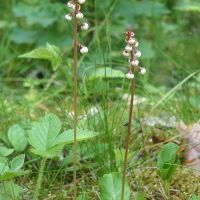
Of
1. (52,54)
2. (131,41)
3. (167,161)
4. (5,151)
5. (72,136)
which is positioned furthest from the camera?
(52,54)

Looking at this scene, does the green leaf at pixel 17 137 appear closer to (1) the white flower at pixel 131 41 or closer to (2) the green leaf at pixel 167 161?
(2) the green leaf at pixel 167 161

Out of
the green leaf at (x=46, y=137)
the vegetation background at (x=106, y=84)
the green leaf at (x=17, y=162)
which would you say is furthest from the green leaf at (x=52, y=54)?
the green leaf at (x=17, y=162)

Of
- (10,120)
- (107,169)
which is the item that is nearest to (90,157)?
(107,169)

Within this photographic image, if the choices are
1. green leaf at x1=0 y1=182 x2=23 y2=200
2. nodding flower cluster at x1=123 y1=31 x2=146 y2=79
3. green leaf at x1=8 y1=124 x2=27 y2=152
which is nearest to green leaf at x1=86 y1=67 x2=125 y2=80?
green leaf at x1=8 y1=124 x2=27 y2=152

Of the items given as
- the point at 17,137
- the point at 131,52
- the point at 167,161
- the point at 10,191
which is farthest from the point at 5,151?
the point at 131,52

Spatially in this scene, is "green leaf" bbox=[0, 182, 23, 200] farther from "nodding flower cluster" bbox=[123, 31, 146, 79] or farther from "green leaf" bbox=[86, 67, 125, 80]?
"green leaf" bbox=[86, 67, 125, 80]

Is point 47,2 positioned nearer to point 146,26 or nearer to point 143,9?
point 143,9

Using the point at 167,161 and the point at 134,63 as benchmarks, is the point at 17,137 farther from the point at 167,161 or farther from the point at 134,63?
the point at 134,63

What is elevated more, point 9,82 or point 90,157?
point 90,157
